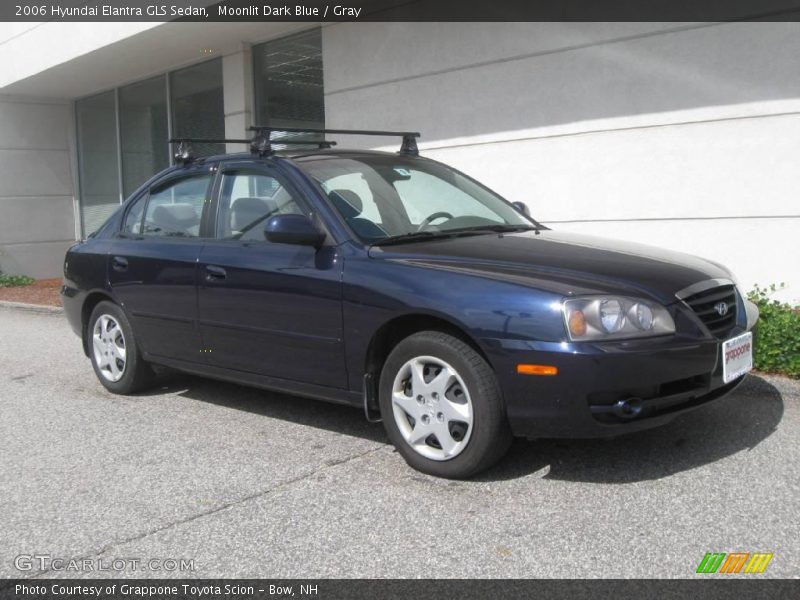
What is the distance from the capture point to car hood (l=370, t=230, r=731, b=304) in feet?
13.1

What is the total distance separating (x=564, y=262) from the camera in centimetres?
423

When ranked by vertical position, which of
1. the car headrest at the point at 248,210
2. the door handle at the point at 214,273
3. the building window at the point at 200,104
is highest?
the building window at the point at 200,104

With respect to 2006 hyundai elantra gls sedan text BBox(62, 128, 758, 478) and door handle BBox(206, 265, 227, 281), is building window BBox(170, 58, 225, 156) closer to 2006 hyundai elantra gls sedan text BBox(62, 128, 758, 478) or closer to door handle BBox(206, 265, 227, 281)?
2006 hyundai elantra gls sedan text BBox(62, 128, 758, 478)

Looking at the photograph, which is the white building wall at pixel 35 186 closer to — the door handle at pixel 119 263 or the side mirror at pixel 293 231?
the door handle at pixel 119 263

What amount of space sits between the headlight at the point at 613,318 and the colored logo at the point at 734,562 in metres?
0.99

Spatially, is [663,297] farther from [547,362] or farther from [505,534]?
[505,534]

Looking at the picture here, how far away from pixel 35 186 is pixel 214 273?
46.5 feet

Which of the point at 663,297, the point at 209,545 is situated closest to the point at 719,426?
the point at 663,297

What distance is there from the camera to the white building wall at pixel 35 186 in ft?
57.2

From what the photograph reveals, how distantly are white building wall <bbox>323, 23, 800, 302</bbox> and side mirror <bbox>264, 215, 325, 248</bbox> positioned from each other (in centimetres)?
460

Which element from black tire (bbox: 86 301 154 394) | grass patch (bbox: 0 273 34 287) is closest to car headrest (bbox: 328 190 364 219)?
black tire (bbox: 86 301 154 394)

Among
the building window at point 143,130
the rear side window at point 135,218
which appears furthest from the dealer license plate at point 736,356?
the building window at point 143,130

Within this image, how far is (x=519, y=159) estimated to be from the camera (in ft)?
30.6

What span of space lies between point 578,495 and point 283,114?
957 centimetres
